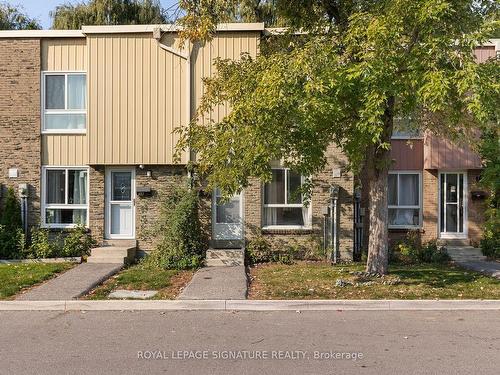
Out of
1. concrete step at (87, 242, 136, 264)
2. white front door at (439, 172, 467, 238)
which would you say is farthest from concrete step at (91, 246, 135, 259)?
white front door at (439, 172, 467, 238)

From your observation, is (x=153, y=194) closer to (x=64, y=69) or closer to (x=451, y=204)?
(x=64, y=69)

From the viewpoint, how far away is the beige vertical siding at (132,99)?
48.4 feet

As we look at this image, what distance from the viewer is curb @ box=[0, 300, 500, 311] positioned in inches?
362

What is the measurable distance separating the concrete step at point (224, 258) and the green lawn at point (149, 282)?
3.52 ft

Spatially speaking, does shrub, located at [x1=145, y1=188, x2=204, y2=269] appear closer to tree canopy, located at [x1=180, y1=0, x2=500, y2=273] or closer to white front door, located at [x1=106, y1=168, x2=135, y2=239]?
white front door, located at [x1=106, y1=168, x2=135, y2=239]

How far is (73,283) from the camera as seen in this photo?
36.6 ft

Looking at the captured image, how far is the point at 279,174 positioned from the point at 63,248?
617 centimetres

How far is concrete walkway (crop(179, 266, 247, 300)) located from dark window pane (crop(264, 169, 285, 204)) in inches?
96.7

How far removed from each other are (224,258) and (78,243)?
4160 mm

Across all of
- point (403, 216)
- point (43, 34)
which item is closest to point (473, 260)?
point (403, 216)

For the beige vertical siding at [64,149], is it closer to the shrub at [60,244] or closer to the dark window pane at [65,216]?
the dark window pane at [65,216]

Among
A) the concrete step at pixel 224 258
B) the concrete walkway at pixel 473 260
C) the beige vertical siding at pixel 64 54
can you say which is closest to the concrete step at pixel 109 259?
the concrete step at pixel 224 258

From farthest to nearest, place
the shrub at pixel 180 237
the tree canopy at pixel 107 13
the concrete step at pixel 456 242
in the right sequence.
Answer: the tree canopy at pixel 107 13 < the concrete step at pixel 456 242 < the shrub at pixel 180 237

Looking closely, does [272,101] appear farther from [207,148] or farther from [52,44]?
[52,44]
